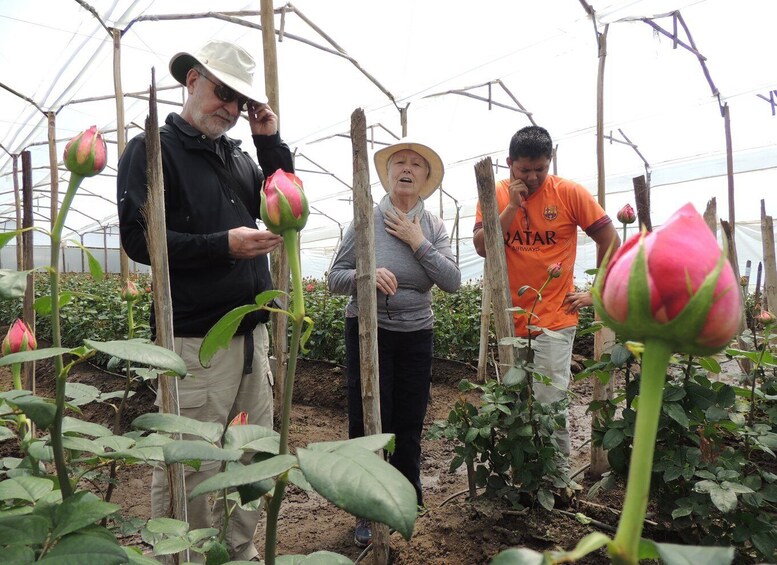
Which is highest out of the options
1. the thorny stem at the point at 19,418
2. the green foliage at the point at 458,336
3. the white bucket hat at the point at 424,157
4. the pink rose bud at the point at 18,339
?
the white bucket hat at the point at 424,157

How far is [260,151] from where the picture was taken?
190 centimetres

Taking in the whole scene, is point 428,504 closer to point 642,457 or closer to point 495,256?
point 495,256

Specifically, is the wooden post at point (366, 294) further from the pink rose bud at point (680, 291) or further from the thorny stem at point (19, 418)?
the pink rose bud at point (680, 291)

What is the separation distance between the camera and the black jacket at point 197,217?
1.65 metres

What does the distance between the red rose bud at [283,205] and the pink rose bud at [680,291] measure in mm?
463

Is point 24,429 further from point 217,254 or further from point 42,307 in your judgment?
point 217,254

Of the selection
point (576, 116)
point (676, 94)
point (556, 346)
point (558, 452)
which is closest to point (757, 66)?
point (676, 94)

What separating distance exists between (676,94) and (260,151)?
8451mm

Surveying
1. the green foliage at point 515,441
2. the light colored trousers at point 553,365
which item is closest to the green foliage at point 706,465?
the green foliage at point 515,441

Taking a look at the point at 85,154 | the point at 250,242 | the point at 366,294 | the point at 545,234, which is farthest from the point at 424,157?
the point at 85,154

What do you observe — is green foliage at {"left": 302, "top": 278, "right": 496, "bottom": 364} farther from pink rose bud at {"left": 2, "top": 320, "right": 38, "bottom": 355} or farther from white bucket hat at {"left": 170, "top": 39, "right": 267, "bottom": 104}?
pink rose bud at {"left": 2, "top": 320, "right": 38, "bottom": 355}

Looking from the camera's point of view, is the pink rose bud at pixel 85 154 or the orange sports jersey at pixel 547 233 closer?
the pink rose bud at pixel 85 154

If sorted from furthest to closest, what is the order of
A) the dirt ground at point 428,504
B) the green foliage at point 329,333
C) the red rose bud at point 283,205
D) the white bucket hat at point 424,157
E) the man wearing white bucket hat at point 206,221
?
the green foliage at point 329,333 < the white bucket hat at point 424,157 < the dirt ground at point 428,504 < the man wearing white bucket hat at point 206,221 < the red rose bud at point 283,205

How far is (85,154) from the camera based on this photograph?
2.70 ft
